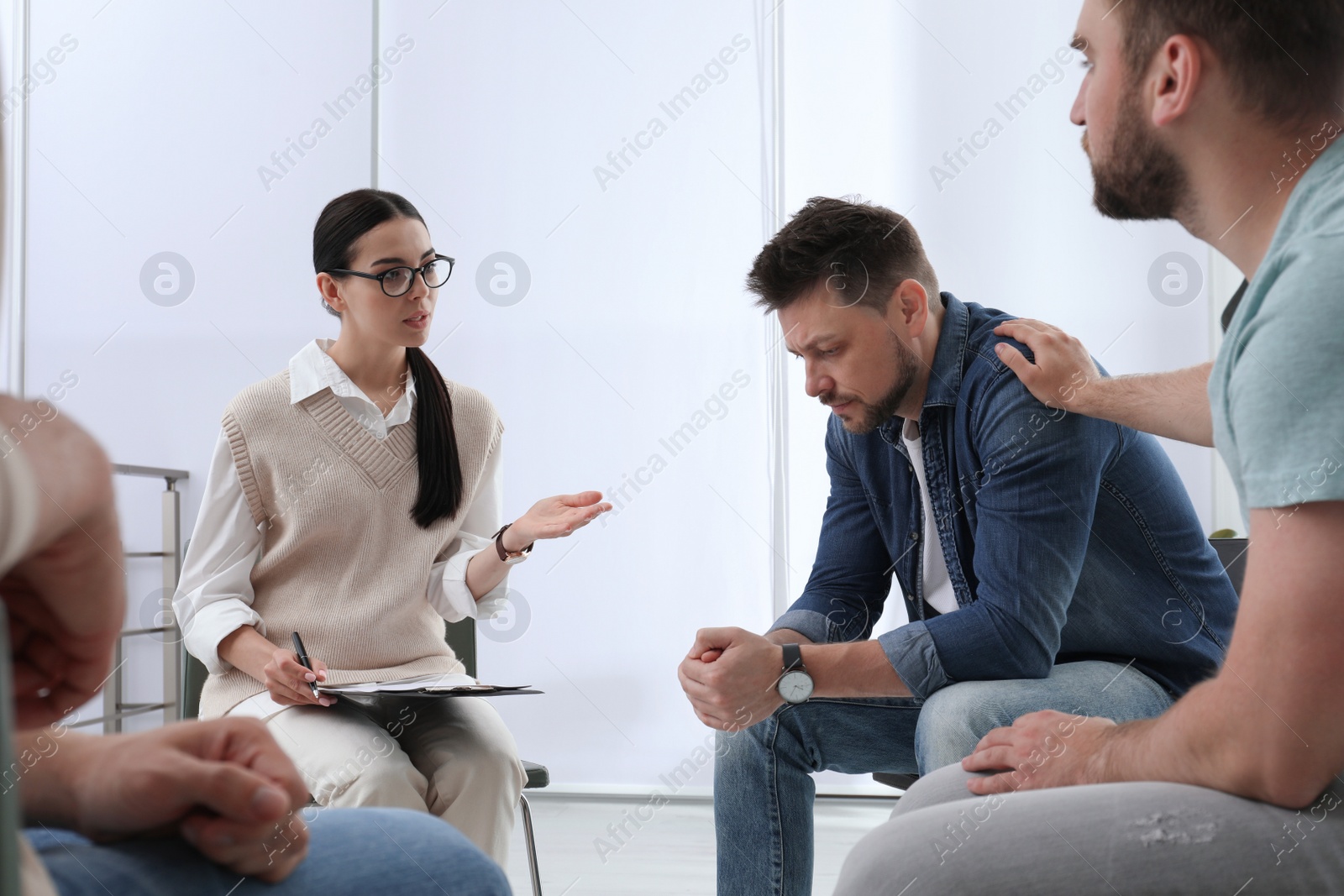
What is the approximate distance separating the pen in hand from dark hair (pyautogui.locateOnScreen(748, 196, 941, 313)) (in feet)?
2.93

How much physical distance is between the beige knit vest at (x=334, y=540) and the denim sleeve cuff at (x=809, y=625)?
0.59 m

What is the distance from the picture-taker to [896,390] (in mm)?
1518

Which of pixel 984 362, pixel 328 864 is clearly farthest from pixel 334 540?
pixel 328 864

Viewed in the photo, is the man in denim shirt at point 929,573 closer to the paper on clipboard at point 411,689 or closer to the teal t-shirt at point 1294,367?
the paper on clipboard at point 411,689

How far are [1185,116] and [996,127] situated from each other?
7.70 ft

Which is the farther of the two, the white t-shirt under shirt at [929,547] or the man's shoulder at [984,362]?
the white t-shirt under shirt at [929,547]

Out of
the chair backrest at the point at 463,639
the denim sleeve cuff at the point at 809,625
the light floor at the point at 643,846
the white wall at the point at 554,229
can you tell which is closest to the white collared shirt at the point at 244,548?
the chair backrest at the point at 463,639

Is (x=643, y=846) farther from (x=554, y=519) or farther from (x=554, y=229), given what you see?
(x=554, y=229)

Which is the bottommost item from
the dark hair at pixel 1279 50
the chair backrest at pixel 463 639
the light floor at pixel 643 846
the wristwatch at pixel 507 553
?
the light floor at pixel 643 846

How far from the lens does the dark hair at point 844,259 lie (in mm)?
1562

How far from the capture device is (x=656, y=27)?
3189mm

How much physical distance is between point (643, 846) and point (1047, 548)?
5.86 ft

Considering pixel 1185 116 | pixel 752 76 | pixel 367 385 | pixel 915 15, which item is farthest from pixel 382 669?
pixel 915 15

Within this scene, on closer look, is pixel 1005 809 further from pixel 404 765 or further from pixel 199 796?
pixel 404 765
